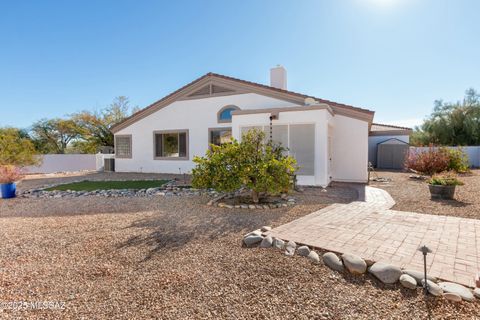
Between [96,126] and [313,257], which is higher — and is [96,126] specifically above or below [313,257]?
above

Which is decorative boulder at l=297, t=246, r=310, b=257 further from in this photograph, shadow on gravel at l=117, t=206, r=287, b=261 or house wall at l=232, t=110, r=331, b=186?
house wall at l=232, t=110, r=331, b=186

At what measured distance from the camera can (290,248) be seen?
4.07 meters

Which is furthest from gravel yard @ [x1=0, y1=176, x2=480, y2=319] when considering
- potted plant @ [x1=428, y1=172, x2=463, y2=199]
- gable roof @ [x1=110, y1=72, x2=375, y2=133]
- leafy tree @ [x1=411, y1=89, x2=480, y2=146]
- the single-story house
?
leafy tree @ [x1=411, y1=89, x2=480, y2=146]

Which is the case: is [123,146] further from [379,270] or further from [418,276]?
[418,276]

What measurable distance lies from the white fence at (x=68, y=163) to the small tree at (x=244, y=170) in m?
14.4

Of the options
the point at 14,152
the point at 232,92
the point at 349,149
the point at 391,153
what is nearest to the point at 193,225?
the point at 349,149

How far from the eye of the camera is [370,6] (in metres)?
9.90

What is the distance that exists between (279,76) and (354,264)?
13681 millimetres

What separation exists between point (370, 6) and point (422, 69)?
6.53 meters

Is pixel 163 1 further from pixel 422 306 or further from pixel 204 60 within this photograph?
pixel 422 306

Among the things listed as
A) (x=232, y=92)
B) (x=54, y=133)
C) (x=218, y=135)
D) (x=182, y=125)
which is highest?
(x=232, y=92)

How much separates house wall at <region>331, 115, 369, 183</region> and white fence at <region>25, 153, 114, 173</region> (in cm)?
1595

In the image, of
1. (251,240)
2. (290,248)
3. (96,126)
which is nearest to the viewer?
(290,248)

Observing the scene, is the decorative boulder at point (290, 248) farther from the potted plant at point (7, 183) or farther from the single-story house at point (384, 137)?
the single-story house at point (384, 137)
